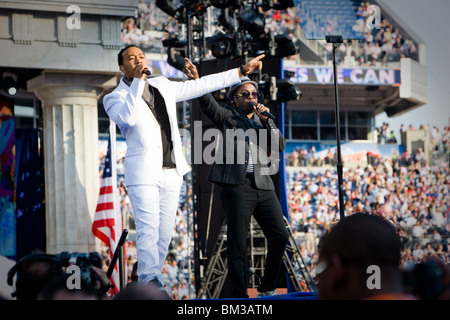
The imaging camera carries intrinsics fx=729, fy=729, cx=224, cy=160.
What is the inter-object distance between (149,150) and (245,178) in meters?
0.94

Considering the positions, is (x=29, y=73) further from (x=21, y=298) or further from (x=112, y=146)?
(x=21, y=298)

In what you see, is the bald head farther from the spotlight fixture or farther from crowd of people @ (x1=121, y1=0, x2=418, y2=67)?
crowd of people @ (x1=121, y1=0, x2=418, y2=67)

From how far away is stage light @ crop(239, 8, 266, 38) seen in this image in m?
9.28

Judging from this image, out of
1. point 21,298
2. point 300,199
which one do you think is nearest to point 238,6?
point 21,298

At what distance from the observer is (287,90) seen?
347 inches

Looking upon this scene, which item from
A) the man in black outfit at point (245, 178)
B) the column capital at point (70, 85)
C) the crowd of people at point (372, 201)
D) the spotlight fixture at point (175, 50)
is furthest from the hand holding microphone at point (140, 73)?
the crowd of people at point (372, 201)

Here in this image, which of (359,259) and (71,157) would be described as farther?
(71,157)

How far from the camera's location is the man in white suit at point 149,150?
490 cm

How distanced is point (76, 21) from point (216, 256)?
4.05 meters

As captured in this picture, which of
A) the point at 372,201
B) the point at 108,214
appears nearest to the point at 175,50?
the point at 108,214

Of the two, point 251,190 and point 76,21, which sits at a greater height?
point 76,21

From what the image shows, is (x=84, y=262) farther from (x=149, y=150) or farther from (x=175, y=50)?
(x=175, y=50)

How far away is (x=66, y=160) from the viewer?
10602 millimetres

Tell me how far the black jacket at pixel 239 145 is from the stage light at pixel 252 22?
369 centimetres
